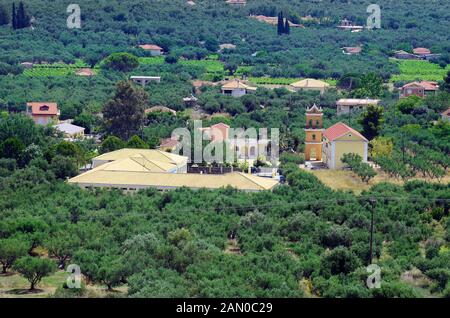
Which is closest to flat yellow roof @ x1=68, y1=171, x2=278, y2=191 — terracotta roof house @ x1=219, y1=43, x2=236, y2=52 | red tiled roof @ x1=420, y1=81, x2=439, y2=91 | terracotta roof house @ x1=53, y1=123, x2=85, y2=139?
terracotta roof house @ x1=53, y1=123, x2=85, y2=139

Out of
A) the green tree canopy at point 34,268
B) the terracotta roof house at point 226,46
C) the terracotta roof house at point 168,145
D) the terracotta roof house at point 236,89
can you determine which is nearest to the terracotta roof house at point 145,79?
the terracotta roof house at point 236,89

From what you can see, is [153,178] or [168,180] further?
[153,178]

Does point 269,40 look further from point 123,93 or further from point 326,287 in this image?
point 326,287

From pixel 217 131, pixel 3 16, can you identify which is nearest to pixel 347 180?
pixel 217 131

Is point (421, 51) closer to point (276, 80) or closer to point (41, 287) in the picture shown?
point (276, 80)

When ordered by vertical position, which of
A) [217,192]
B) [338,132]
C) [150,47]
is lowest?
[150,47]

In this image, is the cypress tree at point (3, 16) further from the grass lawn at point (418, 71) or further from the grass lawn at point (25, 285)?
the grass lawn at point (25, 285)

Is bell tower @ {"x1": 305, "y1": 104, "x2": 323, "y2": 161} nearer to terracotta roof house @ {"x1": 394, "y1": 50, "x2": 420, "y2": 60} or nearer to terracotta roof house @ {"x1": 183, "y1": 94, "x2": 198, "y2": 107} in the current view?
terracotta roof house @ {"x1": 183, "y1": 94, "x2": 198, "y2": 107}
